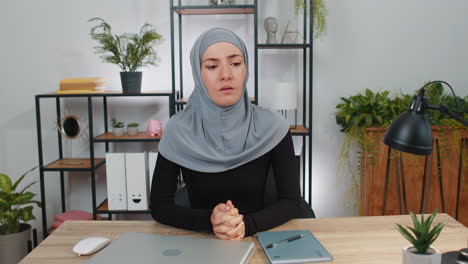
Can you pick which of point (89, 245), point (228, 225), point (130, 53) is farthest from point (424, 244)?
point (130, 53)

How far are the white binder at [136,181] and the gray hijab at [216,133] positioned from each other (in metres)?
0.98

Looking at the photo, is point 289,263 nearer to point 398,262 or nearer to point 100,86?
point 398,262

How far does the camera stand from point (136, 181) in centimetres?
249

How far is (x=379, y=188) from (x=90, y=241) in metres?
1.95

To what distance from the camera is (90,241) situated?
41.3 inches

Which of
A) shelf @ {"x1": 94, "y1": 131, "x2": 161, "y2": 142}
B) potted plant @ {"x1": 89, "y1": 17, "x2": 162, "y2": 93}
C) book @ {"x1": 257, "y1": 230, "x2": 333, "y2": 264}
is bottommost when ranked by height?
book @ {"x1": 257, "y1": 230, "x2": 333, "y2": 264}

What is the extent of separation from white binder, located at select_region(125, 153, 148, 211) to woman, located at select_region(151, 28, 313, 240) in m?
0.95

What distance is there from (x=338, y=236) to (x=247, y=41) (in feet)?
5.92

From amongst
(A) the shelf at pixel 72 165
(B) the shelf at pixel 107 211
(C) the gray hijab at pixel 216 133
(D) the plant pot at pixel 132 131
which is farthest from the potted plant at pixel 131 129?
(C) the gray hijab at pixel 216 133

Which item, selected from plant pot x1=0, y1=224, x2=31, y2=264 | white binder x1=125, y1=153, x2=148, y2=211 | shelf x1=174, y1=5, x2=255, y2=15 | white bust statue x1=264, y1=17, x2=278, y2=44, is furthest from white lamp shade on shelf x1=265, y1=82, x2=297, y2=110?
plant pot x1=0, y1=224, x2=31, y2=264

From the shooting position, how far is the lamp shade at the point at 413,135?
0.85m

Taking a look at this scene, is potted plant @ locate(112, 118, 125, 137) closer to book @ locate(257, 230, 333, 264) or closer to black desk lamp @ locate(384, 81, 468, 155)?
book @ locate(257, 230, 333, 264)

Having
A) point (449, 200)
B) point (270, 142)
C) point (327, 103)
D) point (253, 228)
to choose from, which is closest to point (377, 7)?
point (327, 103)

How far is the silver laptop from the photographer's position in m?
0.92
